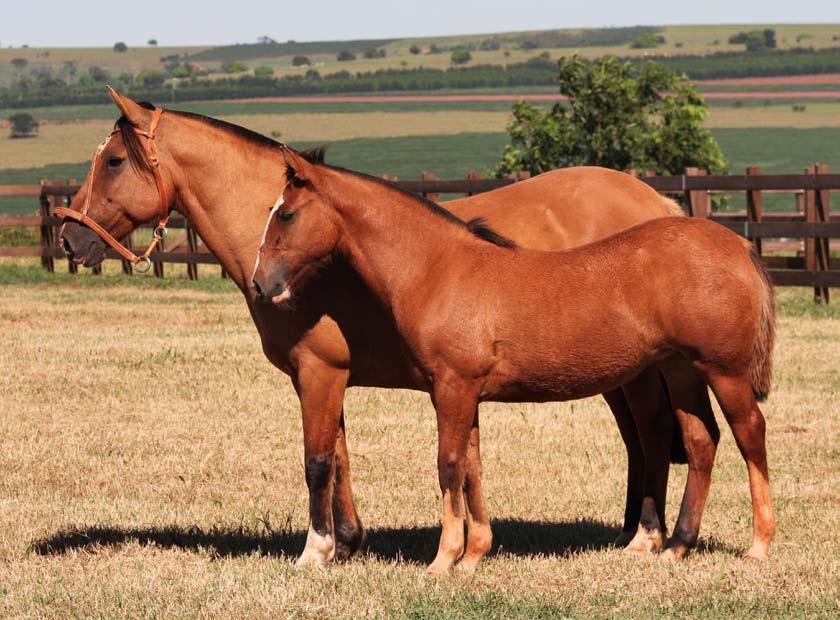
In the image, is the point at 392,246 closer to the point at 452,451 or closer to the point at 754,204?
the point at 452,451

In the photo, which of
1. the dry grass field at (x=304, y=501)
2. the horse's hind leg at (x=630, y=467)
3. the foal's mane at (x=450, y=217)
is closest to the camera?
the dry grass field at (x=304, y=501)

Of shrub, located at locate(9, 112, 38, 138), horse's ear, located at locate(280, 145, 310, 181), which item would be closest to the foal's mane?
horse's ear, located at locate(280, 145, 310, 181)

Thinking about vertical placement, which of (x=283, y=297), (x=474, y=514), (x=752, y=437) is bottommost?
(x=474, y=514)

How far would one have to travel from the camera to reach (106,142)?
6391mm

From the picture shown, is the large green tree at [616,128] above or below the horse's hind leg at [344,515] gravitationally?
above

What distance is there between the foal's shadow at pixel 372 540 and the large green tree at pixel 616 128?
20.9 metres

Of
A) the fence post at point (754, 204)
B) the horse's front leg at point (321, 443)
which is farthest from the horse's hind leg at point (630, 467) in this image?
the fence post at point (754, 204)

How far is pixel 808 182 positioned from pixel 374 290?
39.0 ft

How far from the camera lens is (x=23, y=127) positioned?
11138 cm

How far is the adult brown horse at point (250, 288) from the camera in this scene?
20.5ft

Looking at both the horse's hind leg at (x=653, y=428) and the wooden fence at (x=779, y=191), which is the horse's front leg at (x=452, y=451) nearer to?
the horse's hind leg at (x=653, y=428)

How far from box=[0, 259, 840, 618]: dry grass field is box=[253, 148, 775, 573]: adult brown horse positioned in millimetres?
554

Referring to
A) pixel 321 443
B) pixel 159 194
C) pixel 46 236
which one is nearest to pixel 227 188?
pixel 159 194

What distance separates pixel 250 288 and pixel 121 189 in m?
0.86
